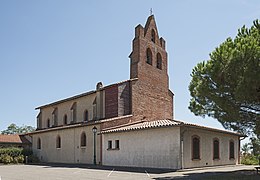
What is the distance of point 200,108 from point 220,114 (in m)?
1.63

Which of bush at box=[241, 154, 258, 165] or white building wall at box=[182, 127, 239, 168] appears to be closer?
white building wall at box=[182, 127, 239, 168]

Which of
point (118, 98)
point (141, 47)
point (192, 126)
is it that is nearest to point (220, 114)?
point (192, 126)

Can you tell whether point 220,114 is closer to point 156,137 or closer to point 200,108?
point 200,108

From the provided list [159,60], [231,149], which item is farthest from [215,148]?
[159,60]

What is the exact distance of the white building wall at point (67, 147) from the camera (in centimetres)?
3316

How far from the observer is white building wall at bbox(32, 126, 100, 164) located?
33.2m

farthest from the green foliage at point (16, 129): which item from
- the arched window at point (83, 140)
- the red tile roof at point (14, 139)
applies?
the arched window at point (83, 140)

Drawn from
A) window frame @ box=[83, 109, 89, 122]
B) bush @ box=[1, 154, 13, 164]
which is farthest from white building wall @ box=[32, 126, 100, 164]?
bush @ box=[1, 154, 13, 164]

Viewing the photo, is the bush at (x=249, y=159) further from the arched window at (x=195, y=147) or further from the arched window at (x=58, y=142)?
the arched window at (x=58, y=142)

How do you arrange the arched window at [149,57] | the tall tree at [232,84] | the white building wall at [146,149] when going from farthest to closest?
the arched window at [149,57]
the white building wall at [146,149]
the tall tree at [232,84]

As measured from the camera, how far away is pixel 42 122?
161 feet

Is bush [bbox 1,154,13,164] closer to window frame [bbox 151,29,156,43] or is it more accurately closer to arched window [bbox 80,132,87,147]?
arched window [bbox 80,132,87,147]

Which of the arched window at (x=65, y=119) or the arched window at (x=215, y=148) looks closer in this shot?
the arched window at (x=215, y=148)

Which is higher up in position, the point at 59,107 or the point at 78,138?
the point at 59,107
